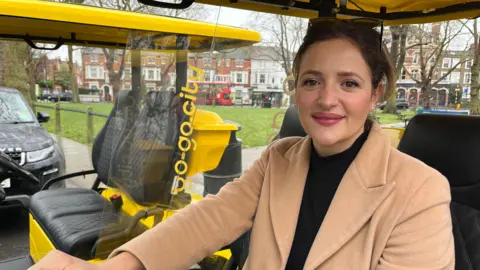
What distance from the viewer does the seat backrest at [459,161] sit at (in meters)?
1.46

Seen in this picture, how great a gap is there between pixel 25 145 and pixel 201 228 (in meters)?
3.88

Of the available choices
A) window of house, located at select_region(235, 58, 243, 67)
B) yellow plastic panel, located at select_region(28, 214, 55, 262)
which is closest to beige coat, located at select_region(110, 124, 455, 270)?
window of house, located at select_region(235, 58, 243, 67)

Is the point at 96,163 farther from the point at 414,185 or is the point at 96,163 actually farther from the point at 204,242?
the point at 414,185

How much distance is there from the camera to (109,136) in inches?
123

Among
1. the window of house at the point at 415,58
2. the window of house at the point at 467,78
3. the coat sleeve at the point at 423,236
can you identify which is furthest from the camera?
the window of house at the point at 415,58

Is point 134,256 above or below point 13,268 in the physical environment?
above

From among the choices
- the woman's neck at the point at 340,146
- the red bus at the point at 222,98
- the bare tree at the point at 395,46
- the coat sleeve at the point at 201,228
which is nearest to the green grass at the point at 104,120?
the red bus at the point at 222,98

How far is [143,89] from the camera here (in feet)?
7.65

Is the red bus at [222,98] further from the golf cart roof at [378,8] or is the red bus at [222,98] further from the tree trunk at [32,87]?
the tree trunk at [32,87]

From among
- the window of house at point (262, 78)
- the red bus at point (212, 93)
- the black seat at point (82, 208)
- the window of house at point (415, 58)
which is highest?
the window of house at point (415, 58)

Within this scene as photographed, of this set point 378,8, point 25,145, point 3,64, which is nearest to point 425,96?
point 378,8

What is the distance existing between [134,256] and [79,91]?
9.65ft

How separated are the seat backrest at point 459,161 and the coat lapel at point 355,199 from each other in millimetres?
451

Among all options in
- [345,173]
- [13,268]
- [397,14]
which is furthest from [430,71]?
[13,268]
